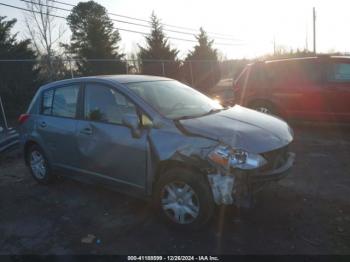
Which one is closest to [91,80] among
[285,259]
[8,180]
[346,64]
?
[8,180]

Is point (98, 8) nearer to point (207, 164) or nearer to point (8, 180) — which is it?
point (8, 180)

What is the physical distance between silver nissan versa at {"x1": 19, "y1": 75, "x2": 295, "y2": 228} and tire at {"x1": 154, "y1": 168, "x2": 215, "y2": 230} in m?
0.01

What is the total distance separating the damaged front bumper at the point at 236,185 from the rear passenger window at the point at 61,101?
2347 millimetres

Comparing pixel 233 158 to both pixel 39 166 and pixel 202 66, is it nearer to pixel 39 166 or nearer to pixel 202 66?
pixel 39 166

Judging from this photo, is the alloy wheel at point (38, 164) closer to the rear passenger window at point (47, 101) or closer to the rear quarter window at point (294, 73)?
the rear passenger window at point (47, 101)

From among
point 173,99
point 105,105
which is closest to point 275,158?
point 173,99

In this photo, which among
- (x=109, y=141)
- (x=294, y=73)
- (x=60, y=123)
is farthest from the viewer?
(x=294, y=73)

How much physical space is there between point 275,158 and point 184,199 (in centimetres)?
106

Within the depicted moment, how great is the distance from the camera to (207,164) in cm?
328

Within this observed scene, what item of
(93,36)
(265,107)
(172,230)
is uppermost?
(93,36)

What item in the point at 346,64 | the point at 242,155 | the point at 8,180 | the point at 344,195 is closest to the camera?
the point at 242,155

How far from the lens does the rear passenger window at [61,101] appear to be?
4.60 m

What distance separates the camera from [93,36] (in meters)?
25.5

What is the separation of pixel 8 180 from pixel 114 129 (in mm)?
3000
